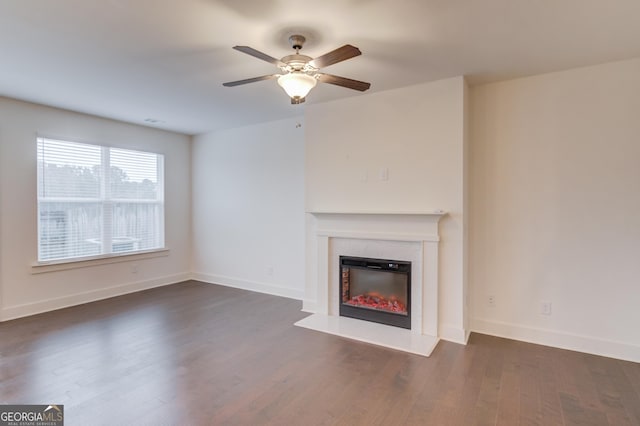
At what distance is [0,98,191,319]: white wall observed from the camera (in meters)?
3.76

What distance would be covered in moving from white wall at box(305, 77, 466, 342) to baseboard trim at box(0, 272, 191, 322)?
280cm

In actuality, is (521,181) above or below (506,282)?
above

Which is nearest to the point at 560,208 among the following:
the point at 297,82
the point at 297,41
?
the point at 297,82

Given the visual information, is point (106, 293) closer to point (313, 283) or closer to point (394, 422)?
point (313, 283)

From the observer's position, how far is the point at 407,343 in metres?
3.04

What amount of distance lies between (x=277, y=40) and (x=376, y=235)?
2105 millimetres

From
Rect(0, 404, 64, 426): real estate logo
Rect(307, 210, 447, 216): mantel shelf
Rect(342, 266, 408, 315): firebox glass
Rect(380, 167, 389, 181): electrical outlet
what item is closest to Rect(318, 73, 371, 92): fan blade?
Rect(380, 167, 389, 181): electrical outlet

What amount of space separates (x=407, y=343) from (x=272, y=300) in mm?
2073

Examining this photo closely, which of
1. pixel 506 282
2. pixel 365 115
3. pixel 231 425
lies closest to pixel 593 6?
pixel 365 115

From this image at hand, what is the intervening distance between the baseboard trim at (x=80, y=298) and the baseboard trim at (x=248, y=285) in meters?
0.43

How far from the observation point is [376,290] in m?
3.66

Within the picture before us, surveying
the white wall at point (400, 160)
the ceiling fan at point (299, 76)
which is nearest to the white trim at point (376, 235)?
the white wall at point (400, 160)

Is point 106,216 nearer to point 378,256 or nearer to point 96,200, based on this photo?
point 96,200

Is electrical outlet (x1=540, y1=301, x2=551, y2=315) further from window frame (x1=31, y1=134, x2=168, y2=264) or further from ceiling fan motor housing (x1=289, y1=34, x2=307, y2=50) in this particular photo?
window frame (x1=31, y1=134, x2=168, y2=264)
